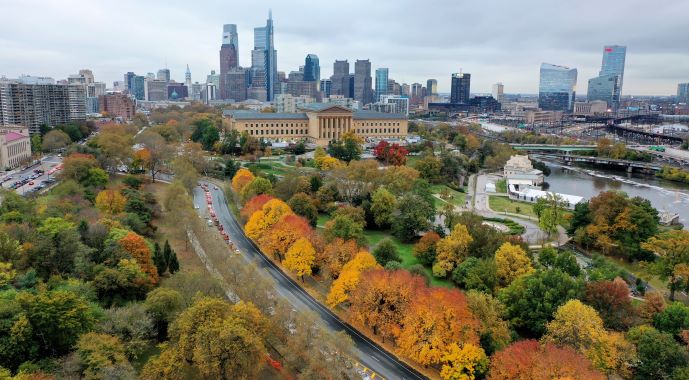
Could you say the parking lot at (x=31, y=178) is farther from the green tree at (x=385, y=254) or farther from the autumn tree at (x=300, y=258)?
the green tree at (x=385, y=254)

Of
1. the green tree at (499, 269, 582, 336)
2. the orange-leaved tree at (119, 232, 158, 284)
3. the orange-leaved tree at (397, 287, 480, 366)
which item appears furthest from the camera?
the orange-leaved tree at (119, 232, 158, 284)

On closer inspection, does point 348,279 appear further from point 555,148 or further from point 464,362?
point 555,148

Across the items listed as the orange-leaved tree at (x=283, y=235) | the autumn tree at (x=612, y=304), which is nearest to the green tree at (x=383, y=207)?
the orange-leaved tree at (x=283, y=235)

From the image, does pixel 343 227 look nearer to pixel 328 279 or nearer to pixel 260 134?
pixel 328 279

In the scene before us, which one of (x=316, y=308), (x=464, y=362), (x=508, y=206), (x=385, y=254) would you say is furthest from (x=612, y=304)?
(x=508, y=206)

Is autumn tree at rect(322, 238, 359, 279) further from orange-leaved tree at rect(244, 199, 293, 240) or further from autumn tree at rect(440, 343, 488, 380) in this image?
autumn tree at rect(440, 343, 488, 380)

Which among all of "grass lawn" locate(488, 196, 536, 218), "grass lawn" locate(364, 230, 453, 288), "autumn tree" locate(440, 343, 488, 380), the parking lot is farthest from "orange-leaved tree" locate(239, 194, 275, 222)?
"grass lawn" locate(488, 196, 536, 218)
